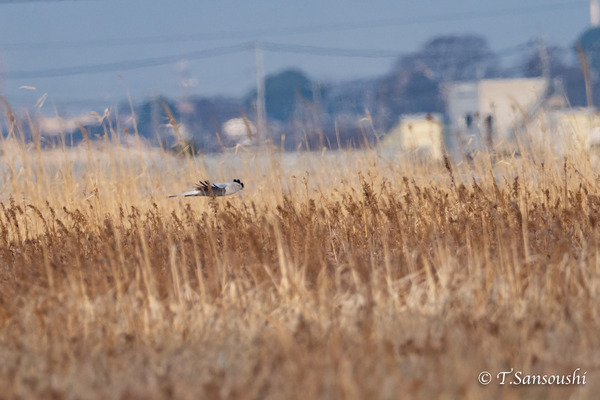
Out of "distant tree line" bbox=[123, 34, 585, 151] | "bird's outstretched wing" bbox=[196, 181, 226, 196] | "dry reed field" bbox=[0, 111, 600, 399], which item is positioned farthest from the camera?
"distant tree line" bbox=[123, 34, 585, 151]

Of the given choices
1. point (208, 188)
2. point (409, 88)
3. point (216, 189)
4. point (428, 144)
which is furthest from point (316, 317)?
point (409, 88)

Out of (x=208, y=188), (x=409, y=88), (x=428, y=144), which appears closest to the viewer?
(x=208, y=188)

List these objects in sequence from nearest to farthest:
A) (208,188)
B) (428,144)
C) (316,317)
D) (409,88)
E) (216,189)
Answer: (316,317), (208,188), (216,189), (428,144), (409,88)

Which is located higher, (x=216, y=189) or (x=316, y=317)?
(x=216, y=189)

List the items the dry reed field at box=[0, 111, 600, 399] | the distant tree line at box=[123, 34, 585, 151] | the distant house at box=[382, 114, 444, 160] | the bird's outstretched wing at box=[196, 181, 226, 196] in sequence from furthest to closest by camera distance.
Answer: the distant tree line at box=[123, 34, 585, 151] → the distant house at box=[382, 114, 444, 160] → the bird's outstretched wing at box=[196, 181, 226, 196] → the dry reed field at box=[0, 111, 600, 399]

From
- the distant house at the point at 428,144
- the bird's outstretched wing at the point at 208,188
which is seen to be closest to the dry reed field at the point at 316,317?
the bird's outstretched wing at the point at 208,188

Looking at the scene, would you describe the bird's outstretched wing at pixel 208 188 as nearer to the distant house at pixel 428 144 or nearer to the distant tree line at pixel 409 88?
the distant house at pixel 428 144

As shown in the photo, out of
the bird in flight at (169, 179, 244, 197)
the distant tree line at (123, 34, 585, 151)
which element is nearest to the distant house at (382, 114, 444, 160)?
the bird in flight at (169, 179, 244, 197)

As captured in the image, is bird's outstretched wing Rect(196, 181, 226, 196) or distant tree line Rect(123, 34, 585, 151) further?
distant tree line Rect(123, 34, 585, 151)

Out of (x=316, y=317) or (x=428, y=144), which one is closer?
(x=316, y=317)

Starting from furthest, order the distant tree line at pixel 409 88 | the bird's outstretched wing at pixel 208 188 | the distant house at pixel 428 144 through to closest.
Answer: the distant tree line at pixel 409 88 → the distant house at pixel 428 144 → the bird's outstretched wing at pixel 208 188

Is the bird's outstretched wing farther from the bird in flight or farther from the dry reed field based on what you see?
the dry reed field

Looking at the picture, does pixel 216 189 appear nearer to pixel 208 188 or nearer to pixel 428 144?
pixel 208 188

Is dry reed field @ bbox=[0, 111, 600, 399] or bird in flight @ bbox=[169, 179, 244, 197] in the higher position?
bird in flight @ bbox=[169, 179, 244, 197]
